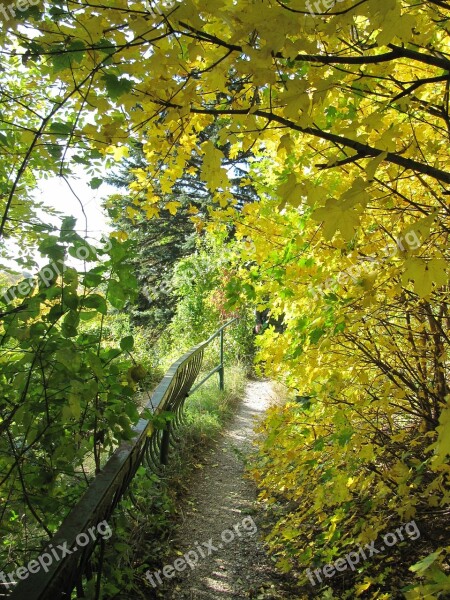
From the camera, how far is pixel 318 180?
2350 millimetres

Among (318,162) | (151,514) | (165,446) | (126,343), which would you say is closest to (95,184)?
(126,343)

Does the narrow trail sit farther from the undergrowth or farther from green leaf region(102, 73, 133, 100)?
green leaf region(102, 73, 133, 100)

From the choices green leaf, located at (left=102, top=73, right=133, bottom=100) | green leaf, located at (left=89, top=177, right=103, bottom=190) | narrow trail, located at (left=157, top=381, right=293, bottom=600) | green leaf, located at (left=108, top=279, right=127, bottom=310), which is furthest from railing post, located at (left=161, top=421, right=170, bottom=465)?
green leaf, located at (left=102, top=73, right=133, bottom=100)

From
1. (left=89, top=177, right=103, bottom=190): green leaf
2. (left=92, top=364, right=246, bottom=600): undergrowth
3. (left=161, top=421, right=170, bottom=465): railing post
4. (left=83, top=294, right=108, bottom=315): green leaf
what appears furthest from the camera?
(left=161, top=421, right=170, bottom=465): railing post

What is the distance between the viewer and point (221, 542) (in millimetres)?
3381

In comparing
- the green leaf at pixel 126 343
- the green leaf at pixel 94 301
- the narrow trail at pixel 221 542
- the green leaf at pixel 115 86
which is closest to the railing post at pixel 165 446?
the narrow trail at pixel 221 542

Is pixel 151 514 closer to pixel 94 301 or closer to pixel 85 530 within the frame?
pixel 85 530

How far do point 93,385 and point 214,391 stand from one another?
18.6ft

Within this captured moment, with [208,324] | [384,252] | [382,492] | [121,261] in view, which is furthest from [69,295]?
[208,324]

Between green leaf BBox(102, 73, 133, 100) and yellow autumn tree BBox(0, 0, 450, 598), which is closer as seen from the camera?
yellow autumn tree BBox(0, 0, 450, 598)

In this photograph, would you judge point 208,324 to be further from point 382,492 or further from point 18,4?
point 18,4

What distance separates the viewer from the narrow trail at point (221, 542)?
2803 millimetres

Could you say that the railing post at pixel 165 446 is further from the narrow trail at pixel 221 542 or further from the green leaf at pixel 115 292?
the green leaf at pixel 115 292

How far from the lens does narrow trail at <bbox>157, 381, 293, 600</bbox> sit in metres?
2.80
